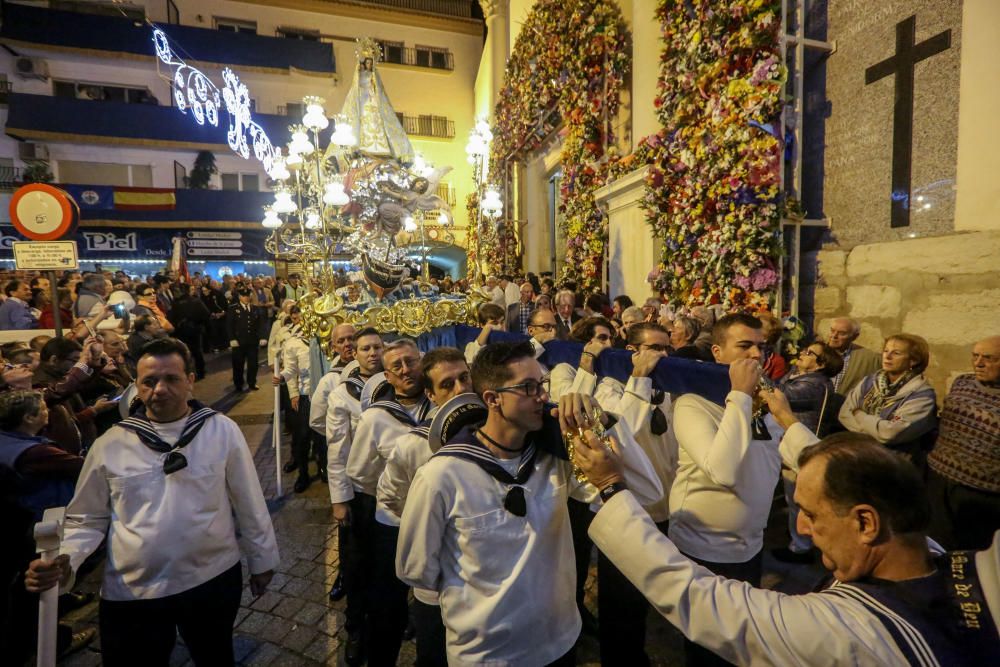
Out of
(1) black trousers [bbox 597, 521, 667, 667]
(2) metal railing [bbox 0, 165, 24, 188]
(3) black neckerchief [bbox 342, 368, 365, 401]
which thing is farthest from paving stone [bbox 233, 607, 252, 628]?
(2) metal railing [bbox 0, 165, 24, 188]

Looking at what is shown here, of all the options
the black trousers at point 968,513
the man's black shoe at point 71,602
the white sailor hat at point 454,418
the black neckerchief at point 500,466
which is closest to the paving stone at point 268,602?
the man's black shoe at point 71,602

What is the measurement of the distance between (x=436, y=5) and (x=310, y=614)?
30.1 meters

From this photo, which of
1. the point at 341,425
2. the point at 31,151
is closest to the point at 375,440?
the point at 341,425

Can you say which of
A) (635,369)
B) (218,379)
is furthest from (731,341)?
(218,379)

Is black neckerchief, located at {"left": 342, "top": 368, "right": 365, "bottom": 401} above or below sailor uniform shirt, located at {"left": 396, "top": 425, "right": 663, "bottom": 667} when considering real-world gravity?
above

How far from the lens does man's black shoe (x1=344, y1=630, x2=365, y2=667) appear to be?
10.2ft

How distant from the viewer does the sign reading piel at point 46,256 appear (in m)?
5.84

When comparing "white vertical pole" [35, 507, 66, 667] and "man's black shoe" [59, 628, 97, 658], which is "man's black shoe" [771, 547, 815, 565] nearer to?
"white vertical pole" [35, 507, 66, 667]

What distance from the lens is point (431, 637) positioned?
7.45ft

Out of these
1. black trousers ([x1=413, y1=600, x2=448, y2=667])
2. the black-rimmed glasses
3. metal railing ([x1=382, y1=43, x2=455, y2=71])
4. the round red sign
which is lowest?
black trousers ([x1=413, y1=600, x2=448, y2=667])

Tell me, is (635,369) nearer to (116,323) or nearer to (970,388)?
(970,388)

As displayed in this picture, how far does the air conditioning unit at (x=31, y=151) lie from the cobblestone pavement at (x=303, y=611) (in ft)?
87.4

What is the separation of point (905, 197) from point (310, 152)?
6934 millimetres

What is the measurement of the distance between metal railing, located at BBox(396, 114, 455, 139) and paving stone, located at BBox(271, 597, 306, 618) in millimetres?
25247
